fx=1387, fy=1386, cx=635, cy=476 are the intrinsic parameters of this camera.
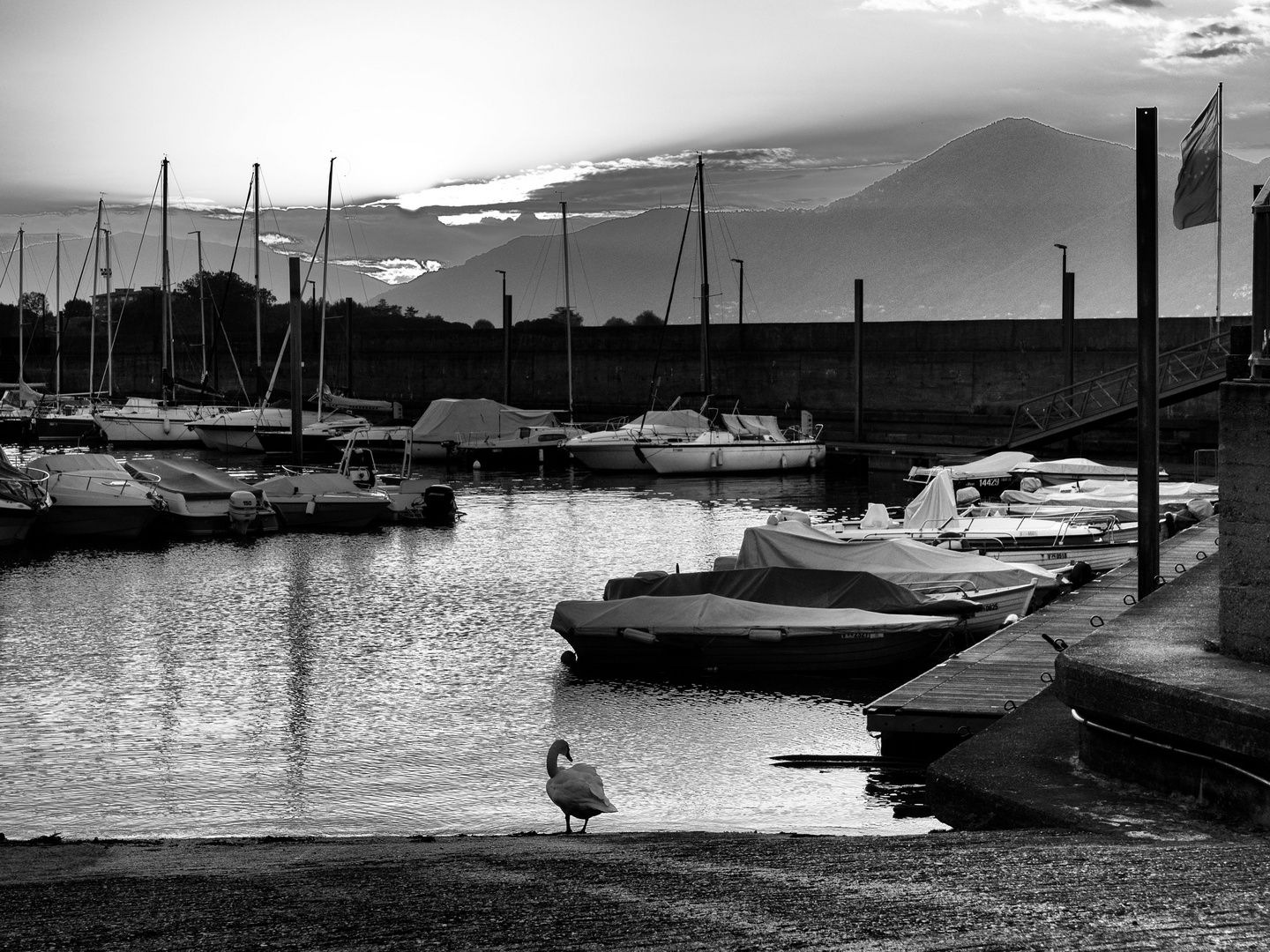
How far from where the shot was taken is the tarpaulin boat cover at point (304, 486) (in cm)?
3538

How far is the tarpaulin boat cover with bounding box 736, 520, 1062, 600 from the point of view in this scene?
19438 mm

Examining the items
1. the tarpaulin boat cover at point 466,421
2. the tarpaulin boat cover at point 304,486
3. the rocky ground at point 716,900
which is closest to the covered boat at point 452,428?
the tarpaulin boat cover at point 466,421

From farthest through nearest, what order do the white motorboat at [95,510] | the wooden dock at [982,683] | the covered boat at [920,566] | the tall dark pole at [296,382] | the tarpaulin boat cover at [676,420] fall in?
the tarpaulin boat cover at [676,420] → the tall dark pole at [296,382] → the white motorboat at [95,510] → the covered boat at [920,566] → the wooden dock at [982,683]

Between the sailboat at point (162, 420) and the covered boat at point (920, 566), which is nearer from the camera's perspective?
the covered boat at point (920, 566)

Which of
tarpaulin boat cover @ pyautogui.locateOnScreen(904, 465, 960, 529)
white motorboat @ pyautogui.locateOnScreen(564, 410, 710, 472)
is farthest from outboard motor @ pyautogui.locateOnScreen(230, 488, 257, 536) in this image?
white motorboat @ pyautogui.locateOnScreen(564, 410, 710, 472)

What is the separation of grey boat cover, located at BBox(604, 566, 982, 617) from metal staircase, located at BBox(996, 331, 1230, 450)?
66.0 feet

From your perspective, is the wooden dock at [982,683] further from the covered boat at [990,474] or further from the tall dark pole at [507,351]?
the tall dark pole at [507,351]

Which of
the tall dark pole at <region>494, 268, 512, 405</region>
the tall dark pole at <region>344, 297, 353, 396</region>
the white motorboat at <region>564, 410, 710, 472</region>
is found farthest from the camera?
the tall dark pole at <region>344, 297, 353, 396</region>

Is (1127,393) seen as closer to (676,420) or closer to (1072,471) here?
(1072,471)

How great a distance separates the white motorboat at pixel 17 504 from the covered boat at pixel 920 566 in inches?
698

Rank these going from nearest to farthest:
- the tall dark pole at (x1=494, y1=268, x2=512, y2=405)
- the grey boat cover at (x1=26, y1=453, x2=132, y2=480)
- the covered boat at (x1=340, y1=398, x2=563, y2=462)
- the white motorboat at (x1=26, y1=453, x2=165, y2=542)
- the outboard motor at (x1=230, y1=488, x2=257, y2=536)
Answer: the white motorboat at (x1=26, y1=453, x2=165, y2=542) → the outboard motor at (x1=230, y1=488, x2=257, y2=536) → the grey boat cover at (x1=26, y1=453, x2=132, y2=480) → the covered boat at (x1=340, y1=398, x2=563, y2=462) → the tall dark pole at (x1=494, y1=268, x2=512, y2=405)

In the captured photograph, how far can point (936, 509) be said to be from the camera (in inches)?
1010

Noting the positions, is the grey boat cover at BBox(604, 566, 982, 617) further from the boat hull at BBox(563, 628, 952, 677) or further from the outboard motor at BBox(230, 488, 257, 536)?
the outboard motor at BBox(230, 488, 257, 536)

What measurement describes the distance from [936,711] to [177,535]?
25.6m
